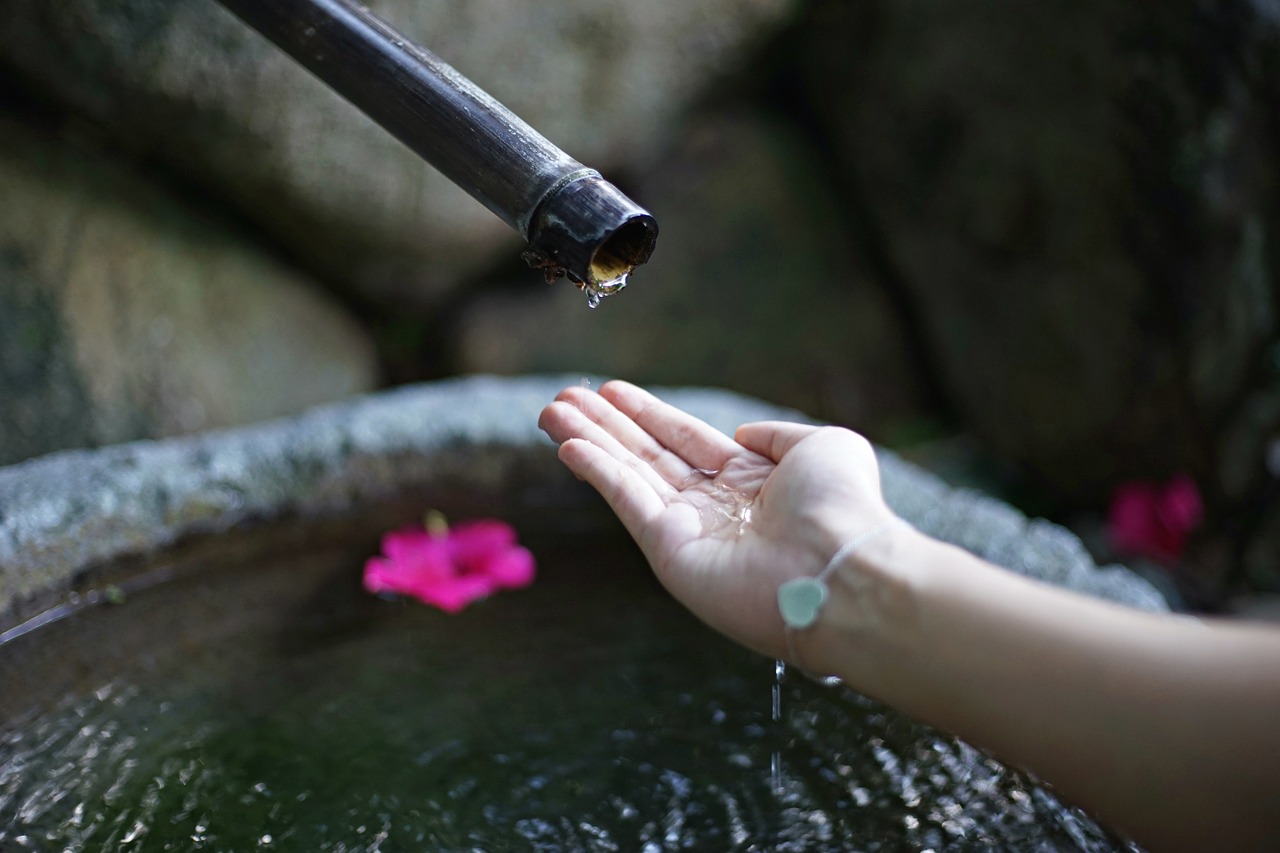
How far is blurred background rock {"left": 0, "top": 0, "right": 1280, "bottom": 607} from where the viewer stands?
2725 millimetres

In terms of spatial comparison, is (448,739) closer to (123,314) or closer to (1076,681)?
(1076,681)

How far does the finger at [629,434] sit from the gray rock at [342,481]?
0.70 metres

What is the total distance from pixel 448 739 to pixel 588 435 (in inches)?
24.6

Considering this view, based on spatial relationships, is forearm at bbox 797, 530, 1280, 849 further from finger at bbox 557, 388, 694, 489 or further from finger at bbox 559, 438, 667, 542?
finger at bbox 557, 388, 694, 489

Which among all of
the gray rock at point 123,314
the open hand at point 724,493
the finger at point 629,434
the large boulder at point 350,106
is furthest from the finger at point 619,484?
the large boulder at point 350,106

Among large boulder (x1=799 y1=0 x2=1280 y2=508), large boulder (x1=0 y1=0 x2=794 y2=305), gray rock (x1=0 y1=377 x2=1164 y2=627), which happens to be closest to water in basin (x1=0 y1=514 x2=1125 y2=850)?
gray rock (x1=0 y1=377 x2=1164 y2=627)

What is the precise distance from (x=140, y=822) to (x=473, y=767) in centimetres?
52

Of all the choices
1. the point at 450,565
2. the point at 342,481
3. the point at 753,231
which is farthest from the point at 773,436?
the point at 753,231

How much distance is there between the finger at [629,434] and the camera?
1.66 meters

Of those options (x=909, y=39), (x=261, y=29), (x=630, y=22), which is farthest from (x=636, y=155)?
(x=261, y=29)

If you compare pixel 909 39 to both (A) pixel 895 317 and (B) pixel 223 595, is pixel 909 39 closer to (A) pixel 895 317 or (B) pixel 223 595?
(A) pixel 895 317

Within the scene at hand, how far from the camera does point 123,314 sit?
2824mm

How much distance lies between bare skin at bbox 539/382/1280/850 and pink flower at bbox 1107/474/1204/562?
6.97 feet

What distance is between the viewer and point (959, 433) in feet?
12.9
